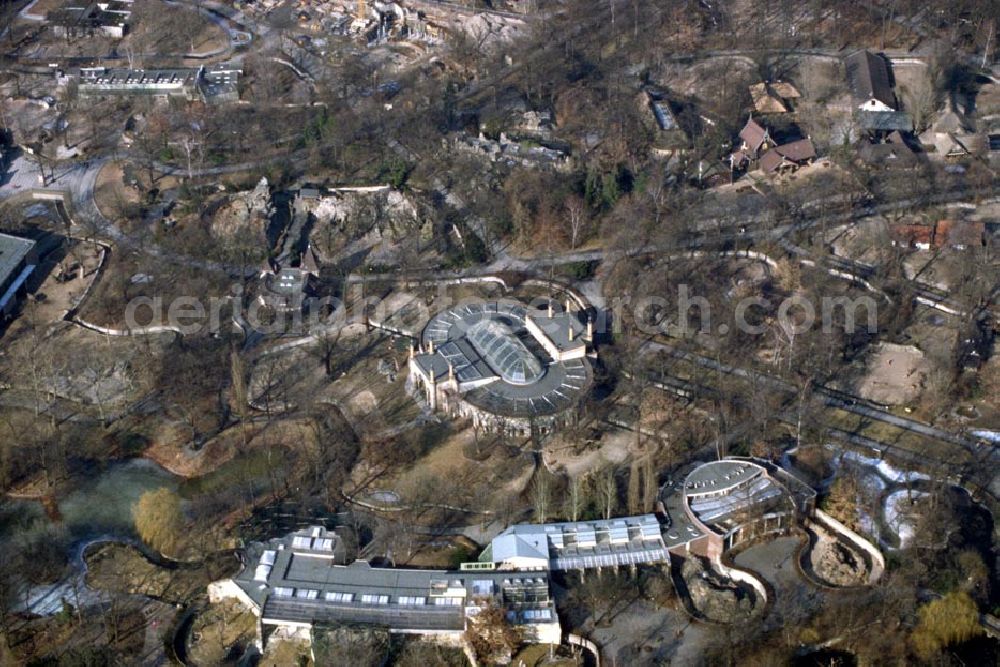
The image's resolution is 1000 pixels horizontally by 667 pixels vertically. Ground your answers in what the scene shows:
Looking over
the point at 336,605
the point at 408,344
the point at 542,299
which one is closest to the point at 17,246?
the point at 408,344

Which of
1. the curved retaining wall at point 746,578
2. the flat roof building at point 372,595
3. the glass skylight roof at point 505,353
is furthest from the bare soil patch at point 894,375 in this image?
the flat roof building at point 372,595

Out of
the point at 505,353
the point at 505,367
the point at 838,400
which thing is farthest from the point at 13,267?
the point at 838,400

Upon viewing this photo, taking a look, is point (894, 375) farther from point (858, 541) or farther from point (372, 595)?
point (372, 595)

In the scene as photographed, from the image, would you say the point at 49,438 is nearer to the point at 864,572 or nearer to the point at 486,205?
the point at 486,205

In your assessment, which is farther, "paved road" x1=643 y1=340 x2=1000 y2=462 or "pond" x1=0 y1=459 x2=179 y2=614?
"paved road" x1=643 y1=340 x2=1000 y2=462

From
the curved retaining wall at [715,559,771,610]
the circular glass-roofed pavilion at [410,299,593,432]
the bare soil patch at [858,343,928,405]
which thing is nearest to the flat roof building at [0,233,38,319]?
the circular glass-roofed pavilion at [410,299,593,432]

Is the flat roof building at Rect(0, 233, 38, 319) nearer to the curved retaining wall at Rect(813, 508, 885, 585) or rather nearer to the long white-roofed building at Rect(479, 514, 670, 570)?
the long white-roofed building at Rect(479, 514, 670, 570)

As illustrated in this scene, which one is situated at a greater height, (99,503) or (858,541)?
(858,541)

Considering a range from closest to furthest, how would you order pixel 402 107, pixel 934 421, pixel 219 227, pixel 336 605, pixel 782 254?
pixel 336 605 → pixel 934 421 → pixel 782 254 → pixel 219 227 → pixel 402 107
